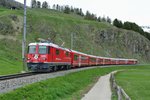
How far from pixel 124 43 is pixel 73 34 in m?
42.3

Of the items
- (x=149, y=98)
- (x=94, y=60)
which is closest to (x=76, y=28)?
(x=94, y=60)

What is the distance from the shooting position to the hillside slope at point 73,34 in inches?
3925

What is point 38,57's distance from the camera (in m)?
39.6

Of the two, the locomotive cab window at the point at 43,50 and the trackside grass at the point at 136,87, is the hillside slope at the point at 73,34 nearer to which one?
the trackside grass at the point at 136,87

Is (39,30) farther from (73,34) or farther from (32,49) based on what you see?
(32,49)

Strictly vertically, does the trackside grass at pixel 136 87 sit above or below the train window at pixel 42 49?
below

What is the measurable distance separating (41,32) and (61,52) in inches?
2666

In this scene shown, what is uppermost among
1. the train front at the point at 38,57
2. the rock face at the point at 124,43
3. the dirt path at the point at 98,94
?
the rock face at the point at 124,43

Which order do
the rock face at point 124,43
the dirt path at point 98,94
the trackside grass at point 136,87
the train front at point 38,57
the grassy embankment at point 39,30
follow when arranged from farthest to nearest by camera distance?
the rock face at point 124,43 < the grassy embankment at point 39,30 < the train front at point 38,57 < the trackside grass at point 136,87 < the dirt path at point 98,94

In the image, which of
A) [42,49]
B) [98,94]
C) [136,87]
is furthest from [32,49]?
[98,94]

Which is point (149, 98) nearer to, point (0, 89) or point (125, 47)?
point (0, 89)

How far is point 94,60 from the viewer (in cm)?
8800

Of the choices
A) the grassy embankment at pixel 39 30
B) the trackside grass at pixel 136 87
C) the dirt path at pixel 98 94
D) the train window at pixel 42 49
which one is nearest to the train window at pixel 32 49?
the train window at pixel 42 49

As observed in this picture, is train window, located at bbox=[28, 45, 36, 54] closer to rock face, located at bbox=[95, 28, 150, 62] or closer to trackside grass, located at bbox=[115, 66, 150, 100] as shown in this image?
trackside grass, located at bbox=[115, 66, 150, 100]
